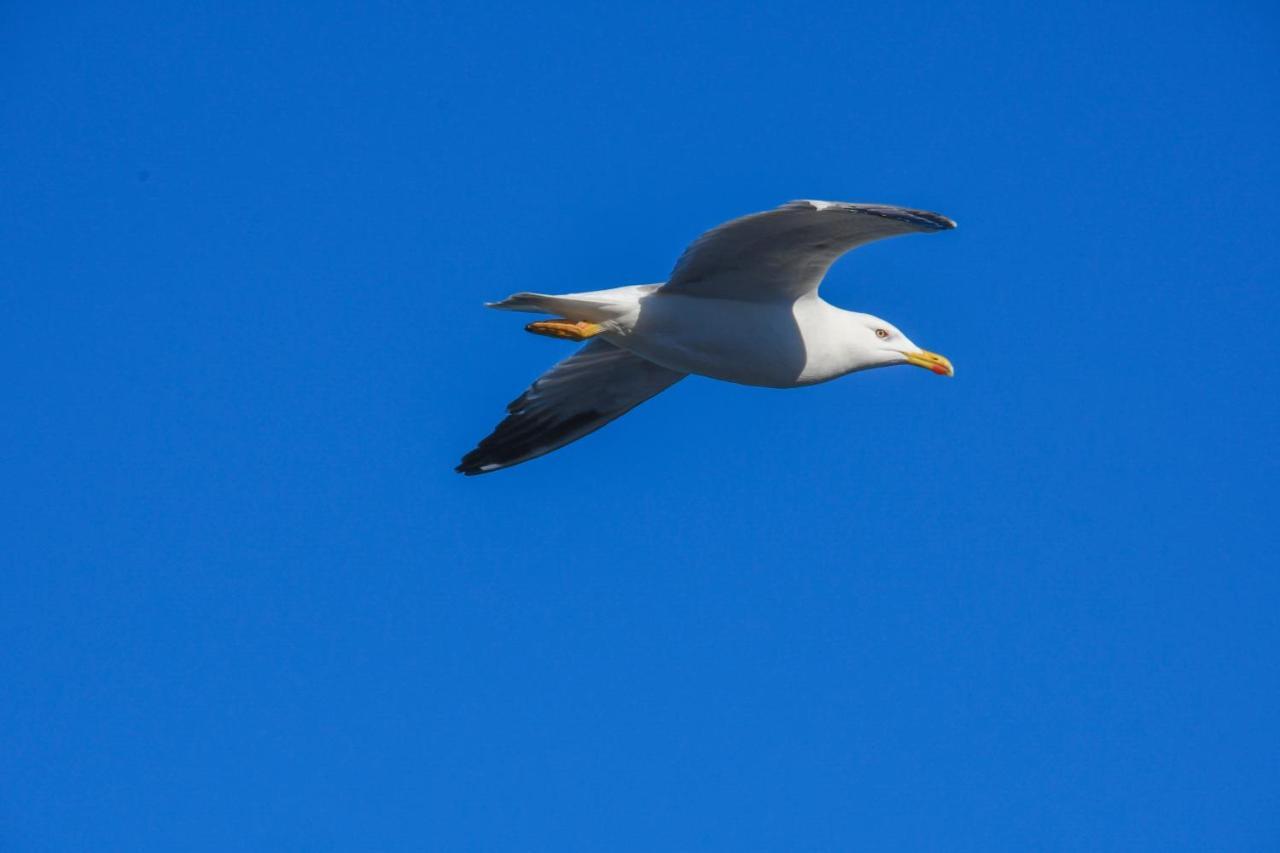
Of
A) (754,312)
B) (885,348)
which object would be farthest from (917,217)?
(885,348)

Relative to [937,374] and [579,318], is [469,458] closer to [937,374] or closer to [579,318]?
[579,318]

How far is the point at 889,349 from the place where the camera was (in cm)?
1161

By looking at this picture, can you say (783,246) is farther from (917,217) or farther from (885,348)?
(885,348)

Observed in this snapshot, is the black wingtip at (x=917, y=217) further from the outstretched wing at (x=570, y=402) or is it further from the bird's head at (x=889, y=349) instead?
the outstretched wing at (x=570, y=402)

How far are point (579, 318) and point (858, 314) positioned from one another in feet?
6.55

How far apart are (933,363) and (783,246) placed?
1.85m

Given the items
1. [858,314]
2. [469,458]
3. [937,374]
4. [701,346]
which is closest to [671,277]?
[701,346]

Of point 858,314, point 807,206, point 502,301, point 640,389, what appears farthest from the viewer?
point 640,389

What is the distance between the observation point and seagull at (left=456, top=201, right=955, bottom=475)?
1038 centimetres

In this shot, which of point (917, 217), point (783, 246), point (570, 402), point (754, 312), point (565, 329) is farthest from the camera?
point (570, 402)

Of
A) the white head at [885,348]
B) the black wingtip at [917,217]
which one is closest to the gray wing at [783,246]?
the black wingtip at [917,217]

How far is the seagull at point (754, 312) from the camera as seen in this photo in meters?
10.4

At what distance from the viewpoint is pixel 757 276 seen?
1090 centimetres

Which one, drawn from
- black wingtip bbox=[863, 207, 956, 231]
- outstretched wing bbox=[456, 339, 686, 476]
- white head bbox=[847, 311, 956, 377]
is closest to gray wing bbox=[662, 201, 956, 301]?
black wingtip bbox=[863, 207, 956, 231]
